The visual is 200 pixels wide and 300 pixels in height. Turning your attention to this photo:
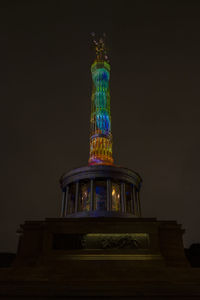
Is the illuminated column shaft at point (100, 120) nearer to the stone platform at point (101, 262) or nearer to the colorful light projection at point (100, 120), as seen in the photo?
the colorful light projection at point (100, 120)

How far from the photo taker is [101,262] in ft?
55.4

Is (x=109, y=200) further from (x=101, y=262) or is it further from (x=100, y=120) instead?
(x=101, y=262)

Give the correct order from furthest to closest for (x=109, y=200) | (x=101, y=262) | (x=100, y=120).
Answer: (x=100, y=120) < (x=109, y=200) < (x=101, y=262)

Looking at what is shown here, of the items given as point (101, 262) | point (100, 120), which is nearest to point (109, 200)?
point (100, 120)

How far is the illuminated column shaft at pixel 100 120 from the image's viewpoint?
37.0m

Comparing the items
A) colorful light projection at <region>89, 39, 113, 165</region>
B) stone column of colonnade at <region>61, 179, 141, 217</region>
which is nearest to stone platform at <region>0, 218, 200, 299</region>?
stone column of colonnade at <region>61, 179, 141, 217</region>

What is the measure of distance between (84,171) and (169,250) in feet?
56.7

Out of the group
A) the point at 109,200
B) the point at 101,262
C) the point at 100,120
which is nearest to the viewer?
the point at 101,262

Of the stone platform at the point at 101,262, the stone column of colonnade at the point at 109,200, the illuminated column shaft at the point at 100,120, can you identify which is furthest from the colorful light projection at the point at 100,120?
the stone platform at the point at 101,262

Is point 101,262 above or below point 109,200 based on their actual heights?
below

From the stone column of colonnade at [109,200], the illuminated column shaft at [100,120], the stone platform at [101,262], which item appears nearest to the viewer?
the stone platform at [101,262]

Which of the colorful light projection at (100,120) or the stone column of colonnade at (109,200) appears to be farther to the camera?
the colorful light projection at (100,120)

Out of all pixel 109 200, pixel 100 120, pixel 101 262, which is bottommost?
pixel 101 262

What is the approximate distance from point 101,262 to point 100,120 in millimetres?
25643
